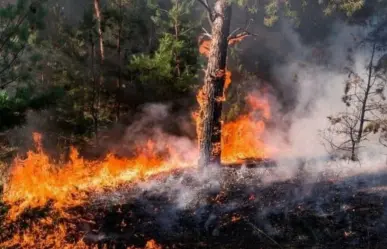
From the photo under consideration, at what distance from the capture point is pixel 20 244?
817 centimetres

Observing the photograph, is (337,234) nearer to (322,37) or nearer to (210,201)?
(210,201)

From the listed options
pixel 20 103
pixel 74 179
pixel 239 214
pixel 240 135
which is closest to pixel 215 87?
pixel 239 214

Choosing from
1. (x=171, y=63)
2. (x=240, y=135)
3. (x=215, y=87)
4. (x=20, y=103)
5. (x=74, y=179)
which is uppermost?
(x=171, y=63)

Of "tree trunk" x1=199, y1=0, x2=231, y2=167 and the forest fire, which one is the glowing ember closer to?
the forest fire

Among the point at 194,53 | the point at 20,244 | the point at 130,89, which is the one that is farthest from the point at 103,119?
the point at 20,244

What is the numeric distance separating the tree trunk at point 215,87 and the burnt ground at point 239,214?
1.03 metres

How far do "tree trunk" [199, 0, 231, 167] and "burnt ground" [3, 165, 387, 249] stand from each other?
103cm

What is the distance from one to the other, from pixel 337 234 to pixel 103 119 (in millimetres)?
13352

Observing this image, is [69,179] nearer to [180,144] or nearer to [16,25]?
[16,25]

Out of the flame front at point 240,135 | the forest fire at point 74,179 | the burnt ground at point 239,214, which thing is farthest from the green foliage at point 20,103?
the flame front at point 240,135

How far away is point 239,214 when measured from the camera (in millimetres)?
8680

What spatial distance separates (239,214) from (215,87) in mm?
3819

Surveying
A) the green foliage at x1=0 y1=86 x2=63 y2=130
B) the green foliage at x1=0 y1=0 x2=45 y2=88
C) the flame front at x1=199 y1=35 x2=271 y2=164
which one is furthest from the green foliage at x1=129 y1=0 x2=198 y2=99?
the green foliage at x1=0 y1=0 x2=45 y2=88

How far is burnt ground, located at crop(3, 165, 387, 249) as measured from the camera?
25.1ft
